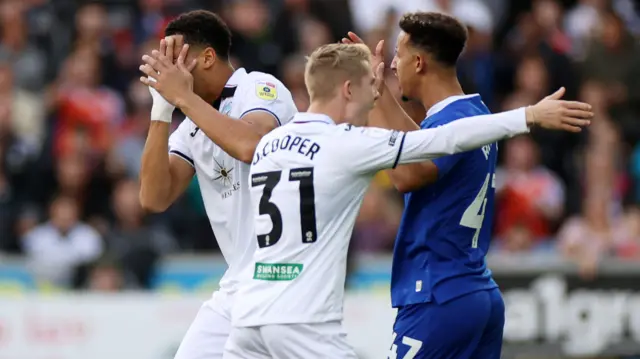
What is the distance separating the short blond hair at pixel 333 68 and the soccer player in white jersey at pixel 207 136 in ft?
1.79

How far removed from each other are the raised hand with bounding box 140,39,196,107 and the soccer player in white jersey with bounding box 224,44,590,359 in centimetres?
67

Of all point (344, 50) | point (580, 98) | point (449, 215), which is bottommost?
point (449, 215)

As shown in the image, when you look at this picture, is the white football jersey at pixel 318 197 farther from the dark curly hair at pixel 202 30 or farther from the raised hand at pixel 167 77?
the dark curly hair at pixel 202 30

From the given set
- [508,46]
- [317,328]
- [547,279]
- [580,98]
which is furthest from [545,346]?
[317,328]

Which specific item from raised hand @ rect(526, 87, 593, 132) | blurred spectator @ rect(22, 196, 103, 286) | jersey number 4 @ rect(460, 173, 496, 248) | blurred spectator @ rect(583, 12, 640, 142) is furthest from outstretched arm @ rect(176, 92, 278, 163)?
blurred spectator @ rect(583, 12, 640, 142)

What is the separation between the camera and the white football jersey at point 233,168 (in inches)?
272

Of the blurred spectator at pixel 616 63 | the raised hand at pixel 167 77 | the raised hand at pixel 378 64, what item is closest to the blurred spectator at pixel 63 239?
the blurred spectator at pixel 616 63

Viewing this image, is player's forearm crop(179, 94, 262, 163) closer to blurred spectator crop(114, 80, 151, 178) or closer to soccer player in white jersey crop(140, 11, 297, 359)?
soccer player in white jersey crop(140, 11, 297, 359)

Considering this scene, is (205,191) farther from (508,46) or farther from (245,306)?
(508,46)

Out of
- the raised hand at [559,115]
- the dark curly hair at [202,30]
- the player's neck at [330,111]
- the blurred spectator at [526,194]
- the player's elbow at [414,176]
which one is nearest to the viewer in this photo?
the raised hand at [559,115]

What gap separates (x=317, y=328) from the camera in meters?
6.10

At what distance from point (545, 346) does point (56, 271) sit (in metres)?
4.82

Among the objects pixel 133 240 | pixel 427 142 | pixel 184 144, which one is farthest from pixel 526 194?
pixel 427 142

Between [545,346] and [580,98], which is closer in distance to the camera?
[545,346]
